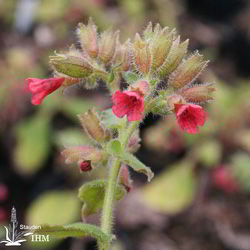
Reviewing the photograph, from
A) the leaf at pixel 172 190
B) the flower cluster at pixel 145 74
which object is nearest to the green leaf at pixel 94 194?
the flower cluster at pixel 145 74

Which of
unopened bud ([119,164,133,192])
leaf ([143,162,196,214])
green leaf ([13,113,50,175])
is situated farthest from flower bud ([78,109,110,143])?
green leaf ([13,113,50,175])

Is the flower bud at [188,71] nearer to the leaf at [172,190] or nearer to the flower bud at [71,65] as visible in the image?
the flower bud at [71,65]

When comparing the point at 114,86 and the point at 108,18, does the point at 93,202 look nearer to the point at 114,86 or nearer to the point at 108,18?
the point at 114,86

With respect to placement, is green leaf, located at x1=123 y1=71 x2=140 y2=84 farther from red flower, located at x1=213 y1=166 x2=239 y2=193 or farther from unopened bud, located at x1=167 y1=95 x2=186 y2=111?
red flower, located at x1=213 y1=166 x2=239 y2=193

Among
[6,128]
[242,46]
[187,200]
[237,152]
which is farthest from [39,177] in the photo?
[242,46]

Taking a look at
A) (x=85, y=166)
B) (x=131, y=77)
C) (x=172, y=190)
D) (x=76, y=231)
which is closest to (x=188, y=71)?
(x=131, y=77)
